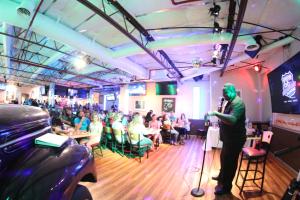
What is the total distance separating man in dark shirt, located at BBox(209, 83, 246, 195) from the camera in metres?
2.87

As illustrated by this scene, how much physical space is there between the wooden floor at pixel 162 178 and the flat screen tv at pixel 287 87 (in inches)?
66.1

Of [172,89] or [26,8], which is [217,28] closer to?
[26,8]

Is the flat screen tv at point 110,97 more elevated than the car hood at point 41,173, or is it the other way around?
the flat screen tv at point 110,97

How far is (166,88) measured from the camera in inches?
471

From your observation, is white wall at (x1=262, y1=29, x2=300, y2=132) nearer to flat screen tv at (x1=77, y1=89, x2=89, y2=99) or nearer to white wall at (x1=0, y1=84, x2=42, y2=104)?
flat screen tv at (x1=77, y1=89, x2=89, y2=99)

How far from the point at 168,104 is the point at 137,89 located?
8.70ft

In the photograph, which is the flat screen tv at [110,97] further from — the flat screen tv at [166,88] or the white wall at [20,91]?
the white wall at [20,91]

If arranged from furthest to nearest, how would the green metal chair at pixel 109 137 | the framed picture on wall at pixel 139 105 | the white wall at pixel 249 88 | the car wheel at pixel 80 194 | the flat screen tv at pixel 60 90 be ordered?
the flat screen tv at pixel 60 90
the framed picture on wall at pixel 139 105
the white wall at pixel 249 88
the green metal chair at pixel 109 137
the car wheel at pixel 80 194

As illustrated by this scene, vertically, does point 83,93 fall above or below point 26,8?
below

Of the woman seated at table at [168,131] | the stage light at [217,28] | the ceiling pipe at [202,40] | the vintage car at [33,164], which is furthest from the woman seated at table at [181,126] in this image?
the vintage car at [33,164]

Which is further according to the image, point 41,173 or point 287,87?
point 287,87

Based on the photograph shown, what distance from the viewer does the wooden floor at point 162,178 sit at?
10.5ft

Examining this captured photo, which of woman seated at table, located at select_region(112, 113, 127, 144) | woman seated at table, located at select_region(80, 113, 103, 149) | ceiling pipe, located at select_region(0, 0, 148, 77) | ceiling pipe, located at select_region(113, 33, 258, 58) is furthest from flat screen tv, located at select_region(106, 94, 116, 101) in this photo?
ceiling pipe, located at select_region(113, 33, 258, 58)

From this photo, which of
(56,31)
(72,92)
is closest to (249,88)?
(56,31)
